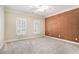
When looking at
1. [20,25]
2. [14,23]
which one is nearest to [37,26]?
[20,25]

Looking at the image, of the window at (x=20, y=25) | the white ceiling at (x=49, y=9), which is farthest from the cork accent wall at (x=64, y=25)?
the window at (x=20, y=25)

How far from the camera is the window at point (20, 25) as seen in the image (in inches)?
69.0

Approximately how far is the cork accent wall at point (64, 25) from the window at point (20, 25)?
47 cm

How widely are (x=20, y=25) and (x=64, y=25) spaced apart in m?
0.90

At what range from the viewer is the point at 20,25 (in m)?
1.78

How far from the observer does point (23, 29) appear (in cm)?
180

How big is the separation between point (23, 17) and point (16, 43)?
539 mm

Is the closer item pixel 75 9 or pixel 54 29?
pixel 75 9

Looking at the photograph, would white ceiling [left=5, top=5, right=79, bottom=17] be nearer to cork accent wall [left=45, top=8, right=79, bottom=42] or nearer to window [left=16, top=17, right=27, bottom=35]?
cork accent wall [left=45, top=8, right=79, bottom=42]

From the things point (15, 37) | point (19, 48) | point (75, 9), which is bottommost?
point (19, 48)

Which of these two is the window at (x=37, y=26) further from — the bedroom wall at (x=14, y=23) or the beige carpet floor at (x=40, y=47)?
Result: the beige carpet floor at (x=40, y=47)

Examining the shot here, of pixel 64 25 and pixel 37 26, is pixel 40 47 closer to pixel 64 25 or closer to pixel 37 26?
pixel 37 26

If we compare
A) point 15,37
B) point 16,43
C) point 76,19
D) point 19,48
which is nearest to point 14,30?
point 15,37
